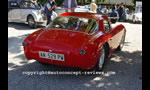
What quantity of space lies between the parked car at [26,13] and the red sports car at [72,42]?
558 cm

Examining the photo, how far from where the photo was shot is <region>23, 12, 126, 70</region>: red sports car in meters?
3.61

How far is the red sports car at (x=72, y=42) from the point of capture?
3.61 m

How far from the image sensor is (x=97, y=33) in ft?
14.0

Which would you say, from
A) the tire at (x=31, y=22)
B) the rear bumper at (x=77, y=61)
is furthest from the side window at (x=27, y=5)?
the rear bumper at (x=77, y=61)

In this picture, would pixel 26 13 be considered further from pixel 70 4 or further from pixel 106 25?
pixel 106 25

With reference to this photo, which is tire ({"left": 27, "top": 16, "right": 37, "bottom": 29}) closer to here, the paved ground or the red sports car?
the paved ground

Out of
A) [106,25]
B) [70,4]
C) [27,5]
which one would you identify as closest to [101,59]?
[106,25]

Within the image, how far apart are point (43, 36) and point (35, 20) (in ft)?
20.4

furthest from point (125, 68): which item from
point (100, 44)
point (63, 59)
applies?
point (63, 59)

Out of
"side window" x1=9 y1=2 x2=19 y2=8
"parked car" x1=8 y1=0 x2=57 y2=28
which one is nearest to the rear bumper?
"parked car" x1=8 y1=0 x2=57 y2=28

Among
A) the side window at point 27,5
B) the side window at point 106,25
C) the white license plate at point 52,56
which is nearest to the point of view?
the white license plate at point 52,56

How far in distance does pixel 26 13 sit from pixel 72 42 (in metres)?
7.38

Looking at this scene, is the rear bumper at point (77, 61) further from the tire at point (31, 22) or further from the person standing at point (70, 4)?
the tire at point (31, 22)
